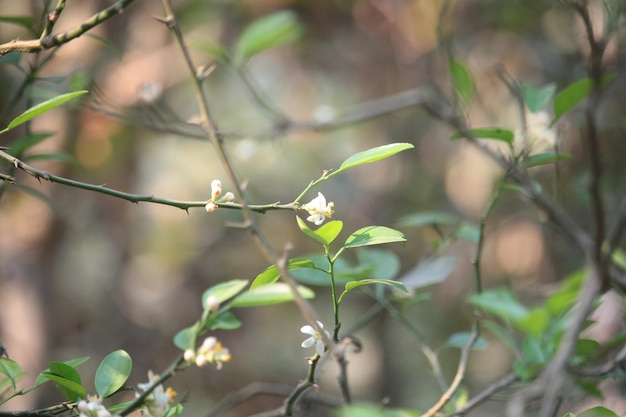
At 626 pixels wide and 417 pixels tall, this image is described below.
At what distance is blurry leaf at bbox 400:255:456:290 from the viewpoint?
677 millimetres

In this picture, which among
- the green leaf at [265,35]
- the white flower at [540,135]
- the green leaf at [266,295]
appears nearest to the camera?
the green leaf at [266,295]

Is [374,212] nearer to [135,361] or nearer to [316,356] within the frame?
[135,361]

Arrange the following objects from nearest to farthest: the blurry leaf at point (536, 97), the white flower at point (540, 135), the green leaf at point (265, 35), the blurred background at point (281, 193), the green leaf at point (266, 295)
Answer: the green leaf at point (266, 295)
the blurry leaf at point (536, 97)
the white flower at point (540, 135)
the green leaf at point (265, 35)
the blurred background at point (281, 193)

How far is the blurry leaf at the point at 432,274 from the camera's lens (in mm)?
677

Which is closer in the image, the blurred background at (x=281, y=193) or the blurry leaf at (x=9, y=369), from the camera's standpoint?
the blurry leaf at (x=9, y=369)

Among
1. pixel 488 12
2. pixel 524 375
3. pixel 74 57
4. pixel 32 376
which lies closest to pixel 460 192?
pixel 488 12

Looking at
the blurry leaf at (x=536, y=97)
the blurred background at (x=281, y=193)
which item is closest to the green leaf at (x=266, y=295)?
the blurry leaf at (x=536, y=97)

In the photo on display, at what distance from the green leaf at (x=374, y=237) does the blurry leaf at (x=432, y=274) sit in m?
0.23

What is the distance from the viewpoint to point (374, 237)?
45 centimetres

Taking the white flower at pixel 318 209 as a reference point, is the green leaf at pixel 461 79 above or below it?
below

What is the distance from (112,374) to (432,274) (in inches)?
15.0

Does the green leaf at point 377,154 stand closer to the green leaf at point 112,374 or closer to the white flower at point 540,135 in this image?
the green leaf at point 112,374

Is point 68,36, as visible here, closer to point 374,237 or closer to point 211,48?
point 374,237

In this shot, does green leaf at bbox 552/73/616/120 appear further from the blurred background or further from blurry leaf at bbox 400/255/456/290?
the blurred background
